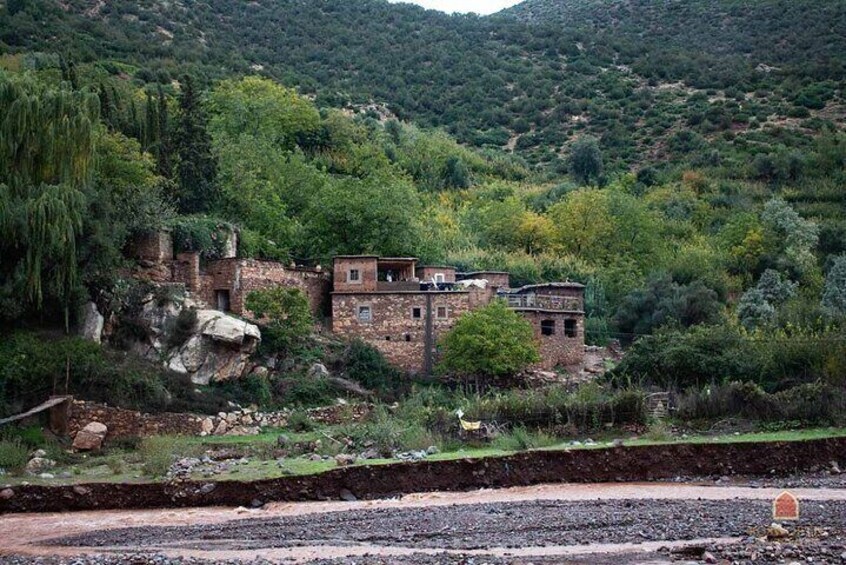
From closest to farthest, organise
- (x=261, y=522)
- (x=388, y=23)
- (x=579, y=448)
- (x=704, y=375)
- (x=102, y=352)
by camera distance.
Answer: (x=261, y=522), (x=579, y=448), (x=102, y=352), (x=704, y=375), (x=388, y=23)

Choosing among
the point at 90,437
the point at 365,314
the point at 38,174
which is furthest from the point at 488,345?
the point at 38,174

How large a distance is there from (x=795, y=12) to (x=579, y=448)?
108815 millimetres

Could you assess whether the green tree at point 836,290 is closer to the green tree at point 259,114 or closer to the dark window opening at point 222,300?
the dark window opening at point 222,300

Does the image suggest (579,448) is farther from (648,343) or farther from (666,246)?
(666,246)

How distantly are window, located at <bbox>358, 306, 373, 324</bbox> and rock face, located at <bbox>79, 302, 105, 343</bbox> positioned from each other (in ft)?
Answer: 36.1

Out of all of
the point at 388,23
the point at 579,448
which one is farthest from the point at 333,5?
the point at 579,448

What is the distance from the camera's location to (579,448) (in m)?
26.6

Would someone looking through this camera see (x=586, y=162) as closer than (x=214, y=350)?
No

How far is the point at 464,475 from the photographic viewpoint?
83.2ft

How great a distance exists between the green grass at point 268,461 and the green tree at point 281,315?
7320 mm

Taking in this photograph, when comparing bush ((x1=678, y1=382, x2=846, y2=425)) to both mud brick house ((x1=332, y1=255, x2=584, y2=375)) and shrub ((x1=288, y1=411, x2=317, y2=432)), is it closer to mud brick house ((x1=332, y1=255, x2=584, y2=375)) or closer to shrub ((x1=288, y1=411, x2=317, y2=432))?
mud brick house ((x1=332, y1=255, x2=584, y2=375))

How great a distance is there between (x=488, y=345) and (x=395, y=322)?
4.22 metres

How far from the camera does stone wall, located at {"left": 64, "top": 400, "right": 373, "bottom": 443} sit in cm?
3103

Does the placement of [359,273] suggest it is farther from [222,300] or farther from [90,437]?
[90,437]
